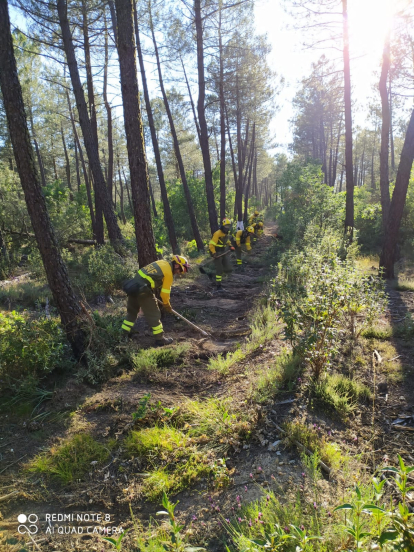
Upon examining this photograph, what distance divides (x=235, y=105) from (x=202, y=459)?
21.1 metres

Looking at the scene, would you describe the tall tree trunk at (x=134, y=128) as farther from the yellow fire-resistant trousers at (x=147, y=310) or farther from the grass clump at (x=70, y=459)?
the grass clump at (x=70, y=459)

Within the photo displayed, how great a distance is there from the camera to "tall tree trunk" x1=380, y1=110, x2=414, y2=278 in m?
8.04

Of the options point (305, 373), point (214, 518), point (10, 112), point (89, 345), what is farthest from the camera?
point (89, 345)

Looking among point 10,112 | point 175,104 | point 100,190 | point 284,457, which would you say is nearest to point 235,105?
point 175,104

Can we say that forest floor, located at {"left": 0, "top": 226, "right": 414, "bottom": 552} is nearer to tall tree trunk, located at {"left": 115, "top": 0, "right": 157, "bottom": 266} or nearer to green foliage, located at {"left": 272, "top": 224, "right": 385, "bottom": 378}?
green foliage, located at {"left": 272, "top": 224, "right": 385, "bottom": 378}

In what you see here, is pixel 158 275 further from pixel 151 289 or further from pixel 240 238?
pixel 240 238

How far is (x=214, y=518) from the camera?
230cm

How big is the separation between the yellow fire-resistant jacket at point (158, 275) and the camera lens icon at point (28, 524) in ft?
11.2

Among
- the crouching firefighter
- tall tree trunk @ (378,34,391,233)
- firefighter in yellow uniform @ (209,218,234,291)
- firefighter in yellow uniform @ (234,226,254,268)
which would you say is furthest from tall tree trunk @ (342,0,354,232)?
the crouching firefighter

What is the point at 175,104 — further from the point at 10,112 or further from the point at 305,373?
the point at 305,373

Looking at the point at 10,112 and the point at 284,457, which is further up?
the point at 10,112

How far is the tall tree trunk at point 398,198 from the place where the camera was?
804 cm

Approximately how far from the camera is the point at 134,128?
606 cm

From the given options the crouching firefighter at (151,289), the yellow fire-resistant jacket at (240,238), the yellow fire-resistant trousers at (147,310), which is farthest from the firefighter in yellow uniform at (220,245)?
the yellow fire-resistant trousers at (147,310)
